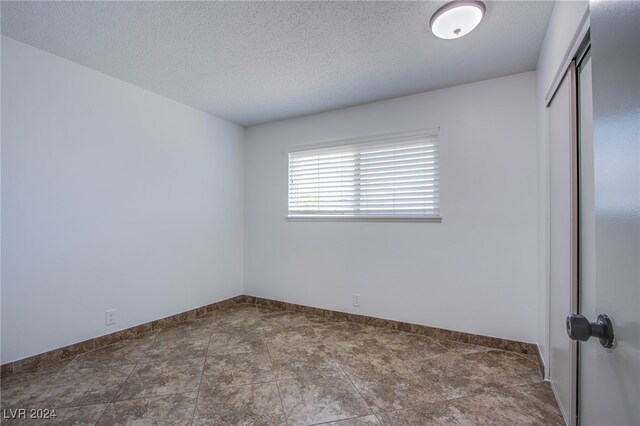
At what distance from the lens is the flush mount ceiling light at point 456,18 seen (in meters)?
1.70

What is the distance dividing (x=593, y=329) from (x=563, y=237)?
129 cm

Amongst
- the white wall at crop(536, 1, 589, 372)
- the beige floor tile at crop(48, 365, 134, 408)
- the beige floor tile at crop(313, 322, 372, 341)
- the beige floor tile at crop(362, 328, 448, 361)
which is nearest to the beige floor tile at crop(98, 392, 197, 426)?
the beige floor tile at crop(48, 365, 134, 408)

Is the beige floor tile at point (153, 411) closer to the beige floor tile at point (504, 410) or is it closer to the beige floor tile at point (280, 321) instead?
the beige floor tile at point (280, 321)

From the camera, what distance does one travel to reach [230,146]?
12.8 feet

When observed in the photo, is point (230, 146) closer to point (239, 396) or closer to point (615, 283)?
point (239, 396)

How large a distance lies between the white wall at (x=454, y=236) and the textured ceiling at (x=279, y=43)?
0.29m

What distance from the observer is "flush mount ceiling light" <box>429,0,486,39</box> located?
170cm

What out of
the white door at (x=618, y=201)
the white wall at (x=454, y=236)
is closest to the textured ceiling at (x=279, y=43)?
the white wall at (x=454, y=236)

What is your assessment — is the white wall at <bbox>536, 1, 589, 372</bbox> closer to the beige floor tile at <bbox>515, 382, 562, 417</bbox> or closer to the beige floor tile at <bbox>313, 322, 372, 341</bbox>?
the beige floor tile at <bbox>515, 382, 562, 417</bbox>

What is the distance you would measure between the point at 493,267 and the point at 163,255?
3266 millimetres

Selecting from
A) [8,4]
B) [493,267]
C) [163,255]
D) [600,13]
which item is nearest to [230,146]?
[163,255]

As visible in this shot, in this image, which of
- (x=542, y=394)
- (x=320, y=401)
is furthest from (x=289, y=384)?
(x=542, y=394)

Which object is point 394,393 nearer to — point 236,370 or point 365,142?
point 236,370

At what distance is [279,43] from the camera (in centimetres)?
211
